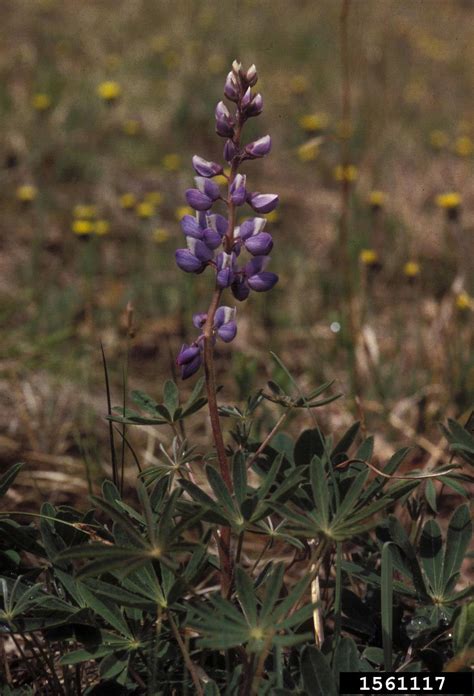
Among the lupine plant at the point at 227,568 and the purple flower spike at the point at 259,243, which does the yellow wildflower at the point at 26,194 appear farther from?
the purple flower spike at the point at 259,243

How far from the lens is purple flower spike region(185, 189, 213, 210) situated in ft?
5.19

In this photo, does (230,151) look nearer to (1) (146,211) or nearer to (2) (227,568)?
(2) (227,568)

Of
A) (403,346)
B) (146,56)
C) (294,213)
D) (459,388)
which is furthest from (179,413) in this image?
(146,56)

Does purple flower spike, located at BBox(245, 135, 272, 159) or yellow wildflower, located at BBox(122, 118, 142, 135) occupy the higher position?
purple flower spike, located at BBox(245, 135, 272, 159)

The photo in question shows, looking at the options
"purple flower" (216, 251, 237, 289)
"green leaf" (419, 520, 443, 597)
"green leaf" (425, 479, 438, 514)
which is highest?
"purple flower" (216, 251, 237, 289)

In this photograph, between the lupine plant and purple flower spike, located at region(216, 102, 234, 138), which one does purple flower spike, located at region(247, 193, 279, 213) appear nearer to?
the lupine plant

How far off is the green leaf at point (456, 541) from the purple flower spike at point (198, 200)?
2.67ft

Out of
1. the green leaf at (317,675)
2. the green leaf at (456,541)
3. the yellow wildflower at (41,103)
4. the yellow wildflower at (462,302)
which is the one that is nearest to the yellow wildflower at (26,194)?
the yellow wildflower at (41,103)

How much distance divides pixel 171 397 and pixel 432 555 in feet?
2.16

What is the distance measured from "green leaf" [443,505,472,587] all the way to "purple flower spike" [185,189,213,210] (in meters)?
0.81

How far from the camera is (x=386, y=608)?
1.49 meters

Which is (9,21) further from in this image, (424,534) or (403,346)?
(424,534)

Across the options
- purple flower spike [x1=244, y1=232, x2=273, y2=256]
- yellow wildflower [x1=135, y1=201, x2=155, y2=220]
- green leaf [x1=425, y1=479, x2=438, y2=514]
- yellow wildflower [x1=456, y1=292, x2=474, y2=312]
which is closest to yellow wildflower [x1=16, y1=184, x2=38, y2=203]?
yellow wildflower [x1=135, y1=201, x2=155, y2=220]

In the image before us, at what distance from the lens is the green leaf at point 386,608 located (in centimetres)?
147
